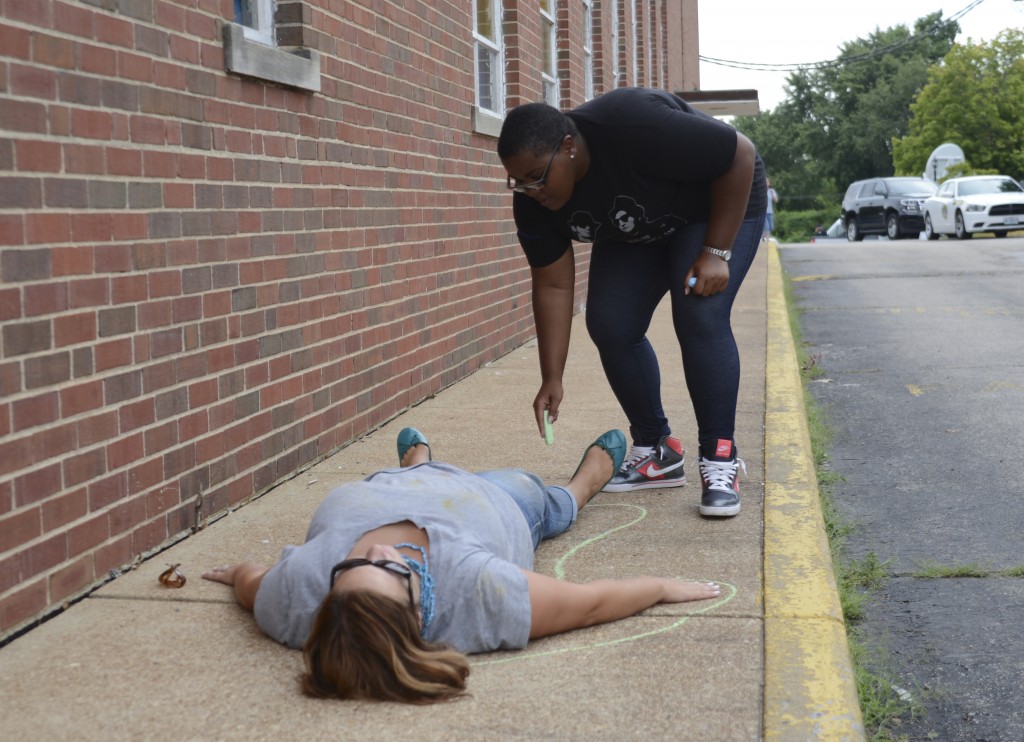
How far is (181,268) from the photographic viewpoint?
416 centimetres

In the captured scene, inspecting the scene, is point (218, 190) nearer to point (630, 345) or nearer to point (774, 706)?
point (630, 345)

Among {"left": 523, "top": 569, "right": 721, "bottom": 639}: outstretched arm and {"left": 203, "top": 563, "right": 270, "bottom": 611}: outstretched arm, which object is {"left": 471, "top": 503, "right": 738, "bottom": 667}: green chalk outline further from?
{"left": 203, "top": 563, "right": 270, "bottom": 611}: outstretched arm

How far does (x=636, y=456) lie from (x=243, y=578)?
1.86 metres

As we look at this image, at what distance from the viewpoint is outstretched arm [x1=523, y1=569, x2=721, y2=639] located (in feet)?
10.2

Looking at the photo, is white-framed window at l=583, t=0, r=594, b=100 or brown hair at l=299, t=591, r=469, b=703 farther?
white-framed window at l=583, t=0, r=594, b=100

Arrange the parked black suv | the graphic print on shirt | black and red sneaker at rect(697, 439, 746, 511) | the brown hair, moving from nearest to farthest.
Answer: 1. the brown hair
2. the graphic print on shirt
3. black and red sneaker at rect(697, 439, 746, 511)
4. the parked black suv

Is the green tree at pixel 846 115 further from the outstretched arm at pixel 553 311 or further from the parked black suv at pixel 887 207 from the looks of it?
the outstretched arm at pixel 553 311

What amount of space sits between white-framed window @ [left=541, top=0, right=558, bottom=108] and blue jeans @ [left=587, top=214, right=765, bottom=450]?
275 inches

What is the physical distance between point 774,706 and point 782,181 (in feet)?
295

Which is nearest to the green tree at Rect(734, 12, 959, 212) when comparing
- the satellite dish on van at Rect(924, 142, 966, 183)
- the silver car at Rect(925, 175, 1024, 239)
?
the satellite dish on van at Rect(924, 142, 966, 183)

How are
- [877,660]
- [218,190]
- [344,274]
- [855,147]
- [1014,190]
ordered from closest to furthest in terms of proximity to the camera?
[877,660], [218,190], [344,274], [1014,190], [855,147]

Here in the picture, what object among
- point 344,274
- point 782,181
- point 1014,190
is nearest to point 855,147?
point 782,181

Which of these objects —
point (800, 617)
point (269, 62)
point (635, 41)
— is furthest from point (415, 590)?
point (635, 41)

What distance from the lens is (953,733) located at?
2930 mm
